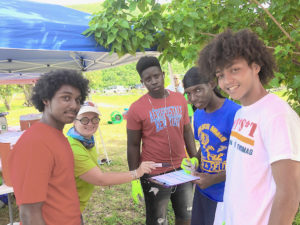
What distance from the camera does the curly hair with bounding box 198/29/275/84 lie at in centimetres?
118

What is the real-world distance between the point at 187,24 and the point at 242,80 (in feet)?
5.20

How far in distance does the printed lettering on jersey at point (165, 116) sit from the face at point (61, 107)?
0.91 m

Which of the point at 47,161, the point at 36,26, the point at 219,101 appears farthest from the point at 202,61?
the point at 36,26

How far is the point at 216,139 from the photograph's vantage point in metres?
1.79

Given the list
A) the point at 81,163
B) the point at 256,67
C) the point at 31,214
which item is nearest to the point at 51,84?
the point at 81,163

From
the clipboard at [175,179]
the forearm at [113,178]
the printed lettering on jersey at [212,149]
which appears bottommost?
the clipboard at [175,179]

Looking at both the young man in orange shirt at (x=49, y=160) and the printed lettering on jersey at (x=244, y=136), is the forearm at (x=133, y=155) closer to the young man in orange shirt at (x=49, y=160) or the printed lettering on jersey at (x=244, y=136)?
the young man in orange shirt at (x=49, y=160)

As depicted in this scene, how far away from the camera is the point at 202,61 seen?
55.8 inches

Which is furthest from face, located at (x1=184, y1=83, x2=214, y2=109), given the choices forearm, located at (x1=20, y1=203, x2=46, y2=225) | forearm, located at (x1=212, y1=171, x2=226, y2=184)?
forearm, located at (x1=20, y1=203, x2=46, y2=225)

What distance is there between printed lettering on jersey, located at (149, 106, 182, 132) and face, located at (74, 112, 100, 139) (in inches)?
21.5

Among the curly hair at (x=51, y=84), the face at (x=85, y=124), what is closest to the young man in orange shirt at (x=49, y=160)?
the curly hair at (x=51, y=84)

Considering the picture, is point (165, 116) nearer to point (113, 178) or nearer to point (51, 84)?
point (113, 178)

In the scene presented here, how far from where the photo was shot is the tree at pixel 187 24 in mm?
2441

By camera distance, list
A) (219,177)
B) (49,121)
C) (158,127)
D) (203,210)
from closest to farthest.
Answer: (49,121)
(219,177)
(203,210)
(158,127)
